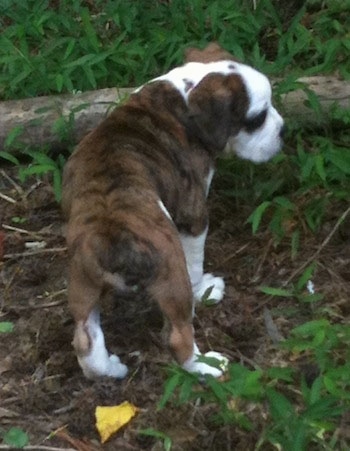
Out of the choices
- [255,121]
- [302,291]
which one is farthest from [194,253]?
[255,121]

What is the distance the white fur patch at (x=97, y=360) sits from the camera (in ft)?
13.7

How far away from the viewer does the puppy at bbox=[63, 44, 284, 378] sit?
400 cm

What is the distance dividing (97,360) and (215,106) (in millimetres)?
1227

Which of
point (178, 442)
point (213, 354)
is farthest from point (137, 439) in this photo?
point (213, 354)

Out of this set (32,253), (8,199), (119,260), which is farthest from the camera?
(8,199)

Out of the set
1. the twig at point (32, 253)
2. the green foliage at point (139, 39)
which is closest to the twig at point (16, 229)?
the twig at point (32, 253)

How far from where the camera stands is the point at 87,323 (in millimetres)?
4141

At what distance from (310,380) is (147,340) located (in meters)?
0.85

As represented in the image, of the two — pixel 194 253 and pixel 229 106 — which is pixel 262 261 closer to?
pixel 194 253

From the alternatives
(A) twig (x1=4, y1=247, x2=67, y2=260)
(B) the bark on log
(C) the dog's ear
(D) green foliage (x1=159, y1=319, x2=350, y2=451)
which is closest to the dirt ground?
(A) twig (x1=4, y1=247, x2=67, y2=260)

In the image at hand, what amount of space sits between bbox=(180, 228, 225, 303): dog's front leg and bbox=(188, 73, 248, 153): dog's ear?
44 cm

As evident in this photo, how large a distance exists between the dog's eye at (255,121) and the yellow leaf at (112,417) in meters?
1.39

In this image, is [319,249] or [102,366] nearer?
[102,366]

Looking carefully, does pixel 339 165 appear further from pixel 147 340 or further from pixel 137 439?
pixel 137 439
